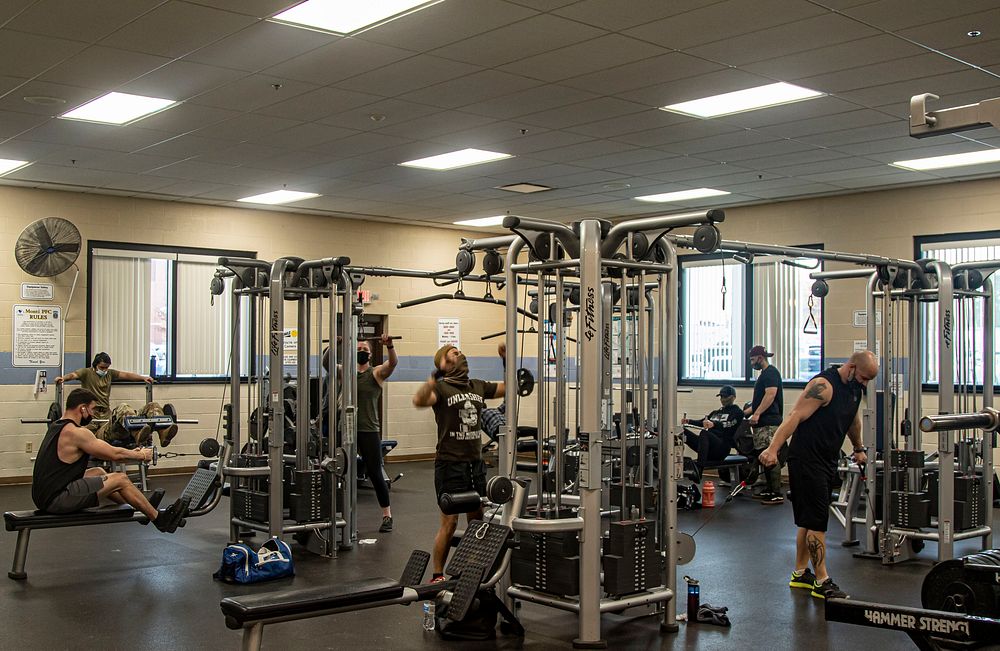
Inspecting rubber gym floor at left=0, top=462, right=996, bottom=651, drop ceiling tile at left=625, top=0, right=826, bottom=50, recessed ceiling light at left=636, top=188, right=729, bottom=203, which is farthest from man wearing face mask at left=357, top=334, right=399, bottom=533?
recessed ceiling light at left=636, top=188, right=729, bottom=203

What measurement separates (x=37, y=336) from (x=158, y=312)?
133cm

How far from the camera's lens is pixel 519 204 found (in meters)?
11.4

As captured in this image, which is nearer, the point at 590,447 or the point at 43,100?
the point at 590,447

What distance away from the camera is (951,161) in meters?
8.62

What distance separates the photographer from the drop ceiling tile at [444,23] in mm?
5004

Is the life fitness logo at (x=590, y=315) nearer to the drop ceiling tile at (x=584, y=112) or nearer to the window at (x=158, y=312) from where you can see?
the drop ceiling tile at (x=584, y=112)

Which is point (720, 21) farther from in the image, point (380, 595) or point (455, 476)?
point (380, 595)

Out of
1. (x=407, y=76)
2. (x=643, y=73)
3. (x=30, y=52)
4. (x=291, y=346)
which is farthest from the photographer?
(x=291, y=346)

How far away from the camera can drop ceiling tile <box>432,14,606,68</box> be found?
208 inches

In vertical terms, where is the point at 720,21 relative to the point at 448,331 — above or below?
above

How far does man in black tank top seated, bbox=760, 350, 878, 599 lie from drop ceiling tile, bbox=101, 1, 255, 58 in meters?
3.76

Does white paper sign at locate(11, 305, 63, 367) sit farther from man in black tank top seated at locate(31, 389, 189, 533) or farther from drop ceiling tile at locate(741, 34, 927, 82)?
drop ceiling tile at locate(741, 34, 927, 82)

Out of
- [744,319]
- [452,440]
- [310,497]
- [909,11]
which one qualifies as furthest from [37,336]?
[909,11]

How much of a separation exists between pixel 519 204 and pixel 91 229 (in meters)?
4.67
